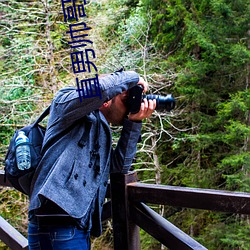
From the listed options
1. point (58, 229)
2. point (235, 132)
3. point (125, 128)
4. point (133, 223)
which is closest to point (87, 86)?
point (125, 128)

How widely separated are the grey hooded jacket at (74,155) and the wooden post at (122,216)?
Result: 313mm

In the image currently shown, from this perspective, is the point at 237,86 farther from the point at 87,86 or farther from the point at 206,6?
the point at 87,86

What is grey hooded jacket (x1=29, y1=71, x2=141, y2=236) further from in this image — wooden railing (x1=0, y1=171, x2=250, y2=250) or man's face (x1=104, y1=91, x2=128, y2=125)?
wooden railing (x1=0, y1=171, x2=250, y2=250)

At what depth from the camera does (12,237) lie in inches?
68.1

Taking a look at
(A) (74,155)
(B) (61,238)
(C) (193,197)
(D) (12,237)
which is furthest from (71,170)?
(D) (12,237)

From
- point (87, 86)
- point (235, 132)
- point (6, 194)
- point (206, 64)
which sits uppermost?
point (87, 86)

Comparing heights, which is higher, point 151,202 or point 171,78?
point 151,202

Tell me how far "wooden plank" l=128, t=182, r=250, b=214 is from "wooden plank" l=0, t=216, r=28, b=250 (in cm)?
59

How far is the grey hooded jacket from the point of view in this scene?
954mm

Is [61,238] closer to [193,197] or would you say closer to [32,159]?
[32,159]

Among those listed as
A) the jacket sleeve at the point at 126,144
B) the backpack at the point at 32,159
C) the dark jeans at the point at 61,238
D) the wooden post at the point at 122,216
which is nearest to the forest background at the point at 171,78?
the wooden post at the point at 122,216

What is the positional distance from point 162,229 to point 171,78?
370 cm

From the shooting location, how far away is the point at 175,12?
485 centimetres

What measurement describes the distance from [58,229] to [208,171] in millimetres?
3740
